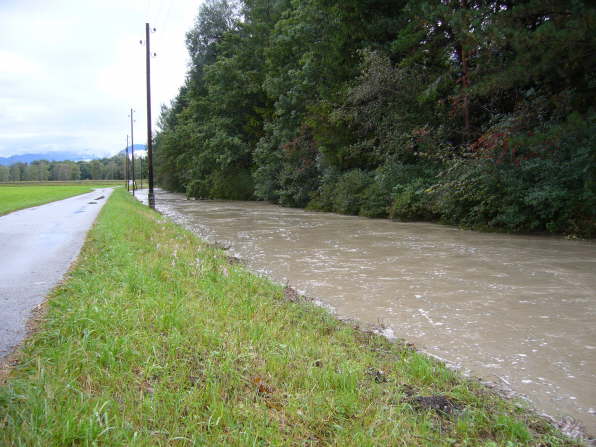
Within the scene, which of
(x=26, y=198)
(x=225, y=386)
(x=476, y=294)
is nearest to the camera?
(x=225, y=386)

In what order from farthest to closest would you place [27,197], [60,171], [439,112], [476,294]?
[60,171] < [27,197] < [439,112] < [476,294]

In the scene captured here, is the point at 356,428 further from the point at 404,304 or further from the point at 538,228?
the point at 538,228

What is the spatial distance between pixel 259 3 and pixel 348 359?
132 ft

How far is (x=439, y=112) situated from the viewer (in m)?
20.0

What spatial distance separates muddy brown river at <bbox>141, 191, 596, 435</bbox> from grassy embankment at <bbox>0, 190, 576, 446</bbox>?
64cm

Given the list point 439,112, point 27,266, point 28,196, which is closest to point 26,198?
point 28,196

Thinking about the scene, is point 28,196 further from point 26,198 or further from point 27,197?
point 26,198

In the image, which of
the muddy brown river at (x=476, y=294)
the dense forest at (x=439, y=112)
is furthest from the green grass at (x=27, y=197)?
the muddy brown river at (x=476, y=294)

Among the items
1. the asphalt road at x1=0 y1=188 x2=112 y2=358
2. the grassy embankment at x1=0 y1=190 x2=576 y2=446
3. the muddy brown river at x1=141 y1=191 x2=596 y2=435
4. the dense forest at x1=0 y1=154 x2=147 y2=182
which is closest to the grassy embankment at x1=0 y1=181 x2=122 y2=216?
the asphalt road at x1=0 y1=188 x2=112 y2=358

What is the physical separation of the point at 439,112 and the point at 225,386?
61.6 feet

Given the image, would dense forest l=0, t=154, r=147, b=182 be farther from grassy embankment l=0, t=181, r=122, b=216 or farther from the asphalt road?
the asphalt road

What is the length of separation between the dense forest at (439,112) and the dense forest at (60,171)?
166 metres

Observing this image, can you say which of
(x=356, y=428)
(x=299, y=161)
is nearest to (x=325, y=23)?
(x=299, y=161)

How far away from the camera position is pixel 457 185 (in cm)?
1622
